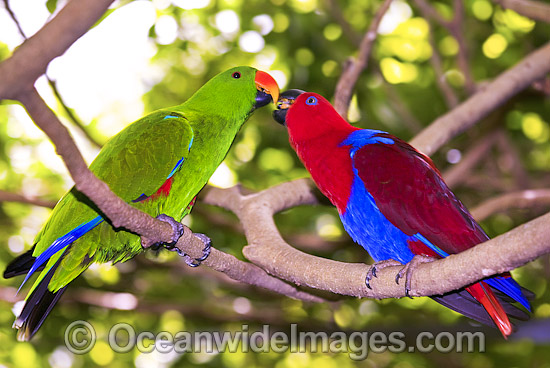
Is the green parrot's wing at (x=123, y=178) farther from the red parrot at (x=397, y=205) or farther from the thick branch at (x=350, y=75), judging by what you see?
the thick branch at (x=350, y=75)

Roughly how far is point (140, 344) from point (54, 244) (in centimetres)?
336

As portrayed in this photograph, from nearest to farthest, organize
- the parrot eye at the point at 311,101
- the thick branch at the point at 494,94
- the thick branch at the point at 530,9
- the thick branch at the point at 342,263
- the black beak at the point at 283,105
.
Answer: the thick branch at the point at 342,263 < the parrot eye at the point at 311,101 < the black beak at the point at 283,105 < the thick branch at the point at 494,94 < the thick branch at the point at 530,9

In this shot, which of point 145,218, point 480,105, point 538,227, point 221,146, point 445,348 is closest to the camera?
point 538,227

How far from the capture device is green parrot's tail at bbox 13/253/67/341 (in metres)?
2.40

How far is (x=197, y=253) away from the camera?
2.53 m

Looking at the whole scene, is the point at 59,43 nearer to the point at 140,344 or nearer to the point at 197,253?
the point at 197,253

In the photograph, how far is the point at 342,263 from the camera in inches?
95.9

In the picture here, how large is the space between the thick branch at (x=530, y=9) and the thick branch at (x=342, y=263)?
210cm

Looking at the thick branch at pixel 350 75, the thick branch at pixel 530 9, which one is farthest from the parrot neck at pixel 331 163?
the thick branch at pixel 530 9

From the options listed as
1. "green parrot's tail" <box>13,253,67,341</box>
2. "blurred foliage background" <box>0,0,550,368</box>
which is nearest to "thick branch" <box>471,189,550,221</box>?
"blurred foliage background" <box>0,0,550,368</box>

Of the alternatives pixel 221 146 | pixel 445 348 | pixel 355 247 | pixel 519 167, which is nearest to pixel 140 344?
pixel 355 247

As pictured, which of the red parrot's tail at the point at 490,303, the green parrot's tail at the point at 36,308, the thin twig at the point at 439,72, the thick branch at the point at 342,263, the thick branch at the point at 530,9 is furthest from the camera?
the thin twig at the point at 439,72

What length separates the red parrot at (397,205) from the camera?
2.27 meters

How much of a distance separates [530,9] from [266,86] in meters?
2.30
